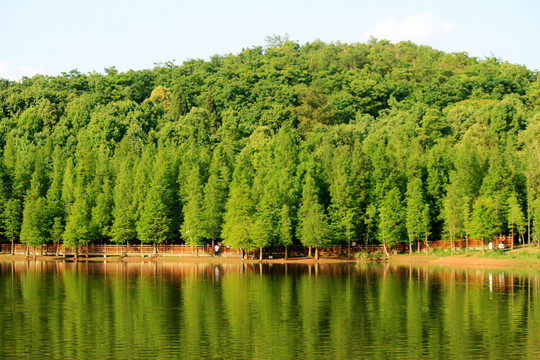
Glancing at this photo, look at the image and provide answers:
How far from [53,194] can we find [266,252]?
3218 centimetres

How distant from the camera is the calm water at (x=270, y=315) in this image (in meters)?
35.5

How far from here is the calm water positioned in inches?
1396

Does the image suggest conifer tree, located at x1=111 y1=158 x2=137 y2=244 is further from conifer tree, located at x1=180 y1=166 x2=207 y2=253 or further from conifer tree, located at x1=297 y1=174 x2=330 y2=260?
conifer tree, located at x1=297 y1=174 x2=330 y2=260

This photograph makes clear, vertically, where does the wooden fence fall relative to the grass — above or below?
above

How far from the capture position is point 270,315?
46062 mm

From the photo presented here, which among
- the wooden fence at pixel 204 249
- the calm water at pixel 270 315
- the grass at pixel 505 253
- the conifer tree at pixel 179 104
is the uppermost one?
the conifer tree at pixel 179 104

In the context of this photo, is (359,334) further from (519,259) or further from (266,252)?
(266,252)

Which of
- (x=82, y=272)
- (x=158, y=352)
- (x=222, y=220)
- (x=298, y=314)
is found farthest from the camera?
(x=222, y=220)

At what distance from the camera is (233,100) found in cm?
17600

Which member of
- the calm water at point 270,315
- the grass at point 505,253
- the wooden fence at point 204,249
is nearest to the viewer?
the calm water at point 270,315

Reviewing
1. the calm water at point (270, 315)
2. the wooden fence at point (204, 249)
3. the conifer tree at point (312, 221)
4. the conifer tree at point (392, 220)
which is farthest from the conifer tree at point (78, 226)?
the conifer tree at point (392, 220)

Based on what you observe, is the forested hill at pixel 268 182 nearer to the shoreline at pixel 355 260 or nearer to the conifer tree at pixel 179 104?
the shoreline at pixel 355 260

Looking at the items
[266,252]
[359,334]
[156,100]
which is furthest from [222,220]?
[156,100]

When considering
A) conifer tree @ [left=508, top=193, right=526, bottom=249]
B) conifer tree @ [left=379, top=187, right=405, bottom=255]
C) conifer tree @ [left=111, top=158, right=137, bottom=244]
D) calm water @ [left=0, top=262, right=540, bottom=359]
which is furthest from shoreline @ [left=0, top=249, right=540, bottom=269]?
calm water @ [left=0, top=262, right=540, bottom=359]
